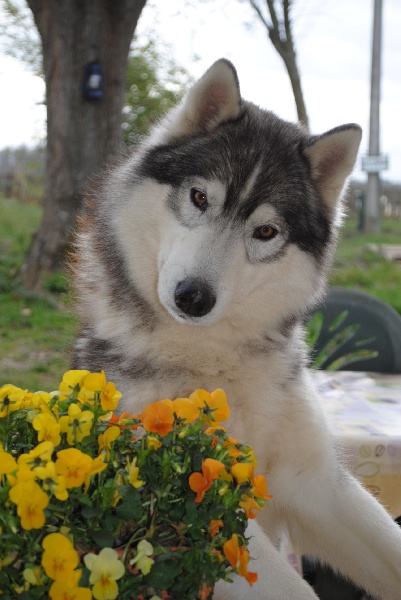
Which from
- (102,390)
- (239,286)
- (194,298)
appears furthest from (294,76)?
(102,390)

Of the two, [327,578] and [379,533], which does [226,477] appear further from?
[327,578]

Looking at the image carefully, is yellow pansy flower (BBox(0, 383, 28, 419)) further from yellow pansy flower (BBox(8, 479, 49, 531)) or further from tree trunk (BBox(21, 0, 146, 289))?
tree trunk (BBox(21, 0, 146, 289))

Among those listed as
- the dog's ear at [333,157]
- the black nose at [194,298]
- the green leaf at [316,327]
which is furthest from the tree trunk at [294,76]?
the black nose at [194,298]

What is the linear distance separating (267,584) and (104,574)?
57 cm

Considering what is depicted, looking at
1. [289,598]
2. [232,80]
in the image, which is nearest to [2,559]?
[289,598]

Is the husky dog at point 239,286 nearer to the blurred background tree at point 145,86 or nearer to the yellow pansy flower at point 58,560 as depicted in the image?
the yellow pansy flower at point 58,560

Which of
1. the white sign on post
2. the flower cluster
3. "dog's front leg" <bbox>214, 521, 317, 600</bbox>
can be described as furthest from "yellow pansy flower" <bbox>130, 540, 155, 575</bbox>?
the white sign on post

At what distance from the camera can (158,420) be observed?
922 mm

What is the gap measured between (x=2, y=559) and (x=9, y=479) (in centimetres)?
9

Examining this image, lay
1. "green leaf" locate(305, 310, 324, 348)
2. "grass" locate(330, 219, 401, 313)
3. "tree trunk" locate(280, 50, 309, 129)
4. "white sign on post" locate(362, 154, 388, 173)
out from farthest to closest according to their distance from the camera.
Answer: "white sign on post" locate(362, 154, 388, 173), "grass" locate(330, 219, 401, 313), "tree trunk" locate(280, 50, 309, 129), "green leaf" locate(305, 310, 324, 348)

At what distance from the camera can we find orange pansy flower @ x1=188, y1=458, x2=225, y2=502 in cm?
85

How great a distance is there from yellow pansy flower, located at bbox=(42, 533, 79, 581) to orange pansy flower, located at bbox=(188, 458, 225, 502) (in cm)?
17

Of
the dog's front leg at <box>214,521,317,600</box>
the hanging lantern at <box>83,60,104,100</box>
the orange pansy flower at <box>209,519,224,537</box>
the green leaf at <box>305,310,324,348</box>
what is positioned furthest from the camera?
the hanging lantern at <box>83,60,104,100</box>

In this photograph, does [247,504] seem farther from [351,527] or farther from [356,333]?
[356,333]
